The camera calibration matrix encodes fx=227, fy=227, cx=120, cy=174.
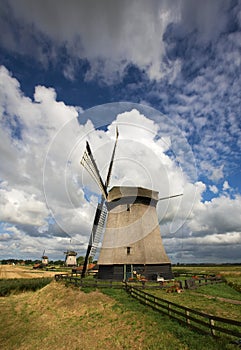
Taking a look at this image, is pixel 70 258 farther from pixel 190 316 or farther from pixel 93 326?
pixel 190 316

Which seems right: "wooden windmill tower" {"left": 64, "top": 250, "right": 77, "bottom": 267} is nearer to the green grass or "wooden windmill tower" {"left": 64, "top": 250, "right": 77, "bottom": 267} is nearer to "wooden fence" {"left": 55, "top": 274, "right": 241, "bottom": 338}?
"wooden fence" {"left": 55, "top": 274, "right": 241, "bottom": 338}

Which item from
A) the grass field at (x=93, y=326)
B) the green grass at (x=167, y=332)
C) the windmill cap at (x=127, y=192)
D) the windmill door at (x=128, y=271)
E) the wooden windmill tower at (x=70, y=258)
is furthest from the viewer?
the wooden windmill tower at (x=70, y=258)

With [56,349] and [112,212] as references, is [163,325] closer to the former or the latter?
[56,349]

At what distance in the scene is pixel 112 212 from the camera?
2736 centimetres

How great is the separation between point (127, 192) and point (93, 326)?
50.8ft

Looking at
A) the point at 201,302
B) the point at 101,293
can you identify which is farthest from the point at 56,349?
the point at 201,302

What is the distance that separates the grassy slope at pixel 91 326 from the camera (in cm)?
980

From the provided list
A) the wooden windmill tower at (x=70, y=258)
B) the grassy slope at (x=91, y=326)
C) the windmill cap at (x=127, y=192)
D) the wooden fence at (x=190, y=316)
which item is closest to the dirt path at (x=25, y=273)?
the wooden windmill tower at (x=70, y=258)

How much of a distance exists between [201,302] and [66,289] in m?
12.6

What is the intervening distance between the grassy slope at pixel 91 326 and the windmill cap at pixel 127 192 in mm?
10683

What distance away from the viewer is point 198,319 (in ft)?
33.6

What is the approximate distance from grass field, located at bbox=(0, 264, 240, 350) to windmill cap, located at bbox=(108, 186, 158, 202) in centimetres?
1062

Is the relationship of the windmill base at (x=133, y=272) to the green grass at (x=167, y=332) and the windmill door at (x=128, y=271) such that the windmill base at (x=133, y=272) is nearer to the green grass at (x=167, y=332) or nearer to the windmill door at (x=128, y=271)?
the windmill door at (x=128, y=271)

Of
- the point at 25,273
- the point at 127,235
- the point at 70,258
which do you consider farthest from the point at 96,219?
the point at 70,258
